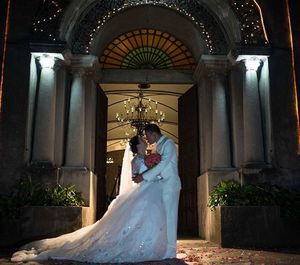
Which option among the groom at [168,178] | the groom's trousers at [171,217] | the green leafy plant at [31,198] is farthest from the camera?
the green leafy plant at [31,198]

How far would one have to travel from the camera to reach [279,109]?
1075cm

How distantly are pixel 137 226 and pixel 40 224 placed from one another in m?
3.46

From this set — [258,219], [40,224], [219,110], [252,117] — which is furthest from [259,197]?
[40,224]

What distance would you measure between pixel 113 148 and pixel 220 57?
52.3 feet

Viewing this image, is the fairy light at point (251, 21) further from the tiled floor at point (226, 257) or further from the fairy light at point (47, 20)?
the tiled floor at point (226, 257)

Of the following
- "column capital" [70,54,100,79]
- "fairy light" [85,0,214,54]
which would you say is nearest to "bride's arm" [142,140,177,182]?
"column capital" [70,54,100,79]

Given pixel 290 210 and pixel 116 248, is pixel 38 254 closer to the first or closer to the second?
pixel 116 248

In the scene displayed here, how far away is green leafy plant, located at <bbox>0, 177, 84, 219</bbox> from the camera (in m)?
8.91

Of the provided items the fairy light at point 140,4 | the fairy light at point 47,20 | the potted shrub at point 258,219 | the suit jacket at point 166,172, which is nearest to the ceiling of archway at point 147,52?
the fairy light at point 140,4

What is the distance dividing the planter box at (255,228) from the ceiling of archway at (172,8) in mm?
4572

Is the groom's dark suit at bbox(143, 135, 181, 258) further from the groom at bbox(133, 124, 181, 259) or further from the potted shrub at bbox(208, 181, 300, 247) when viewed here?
the potted shrub at bbox(208, 181, 300, 247)

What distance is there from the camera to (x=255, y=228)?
9039mm

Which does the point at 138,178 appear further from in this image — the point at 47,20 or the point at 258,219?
the point at 47,20

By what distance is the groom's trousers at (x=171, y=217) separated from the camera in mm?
6491
